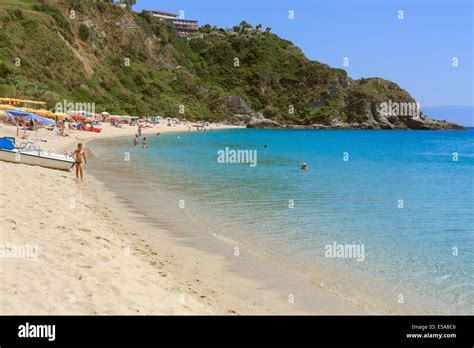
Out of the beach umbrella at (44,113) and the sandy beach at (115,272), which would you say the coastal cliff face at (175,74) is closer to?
the beach umbrella at (44,113)

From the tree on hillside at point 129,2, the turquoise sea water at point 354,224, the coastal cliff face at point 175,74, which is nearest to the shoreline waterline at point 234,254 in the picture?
the turquoise sea water at point 354,224

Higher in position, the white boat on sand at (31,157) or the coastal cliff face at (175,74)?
the coastal cliff face at (175,74)

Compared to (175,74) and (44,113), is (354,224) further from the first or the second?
(175,74)

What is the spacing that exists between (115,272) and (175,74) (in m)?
128

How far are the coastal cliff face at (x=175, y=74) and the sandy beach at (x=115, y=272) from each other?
2240 inches

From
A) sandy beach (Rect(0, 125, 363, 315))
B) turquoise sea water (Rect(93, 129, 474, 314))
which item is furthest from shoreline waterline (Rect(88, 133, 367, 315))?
turquoise sea water (Rect(93, 129, 474, 314))

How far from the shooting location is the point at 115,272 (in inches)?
352

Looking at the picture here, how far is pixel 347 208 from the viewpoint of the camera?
1995 cm

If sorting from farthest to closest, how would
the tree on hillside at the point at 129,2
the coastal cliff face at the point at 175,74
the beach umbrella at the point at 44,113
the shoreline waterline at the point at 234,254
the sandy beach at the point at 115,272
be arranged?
the tree on hillside at the point at 129,2 → the coastal cliff face at the point at 175,74 → the beach umbrella at the point at 44,113 → the shoreline waterline at the point at 234,254 → the sandy beach at the point at 115,272

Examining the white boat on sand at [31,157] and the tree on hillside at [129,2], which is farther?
the tree on hillside at [129,2]

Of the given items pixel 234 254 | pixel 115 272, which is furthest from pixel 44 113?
pixel 115 272

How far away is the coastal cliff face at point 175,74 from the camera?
83.5m
